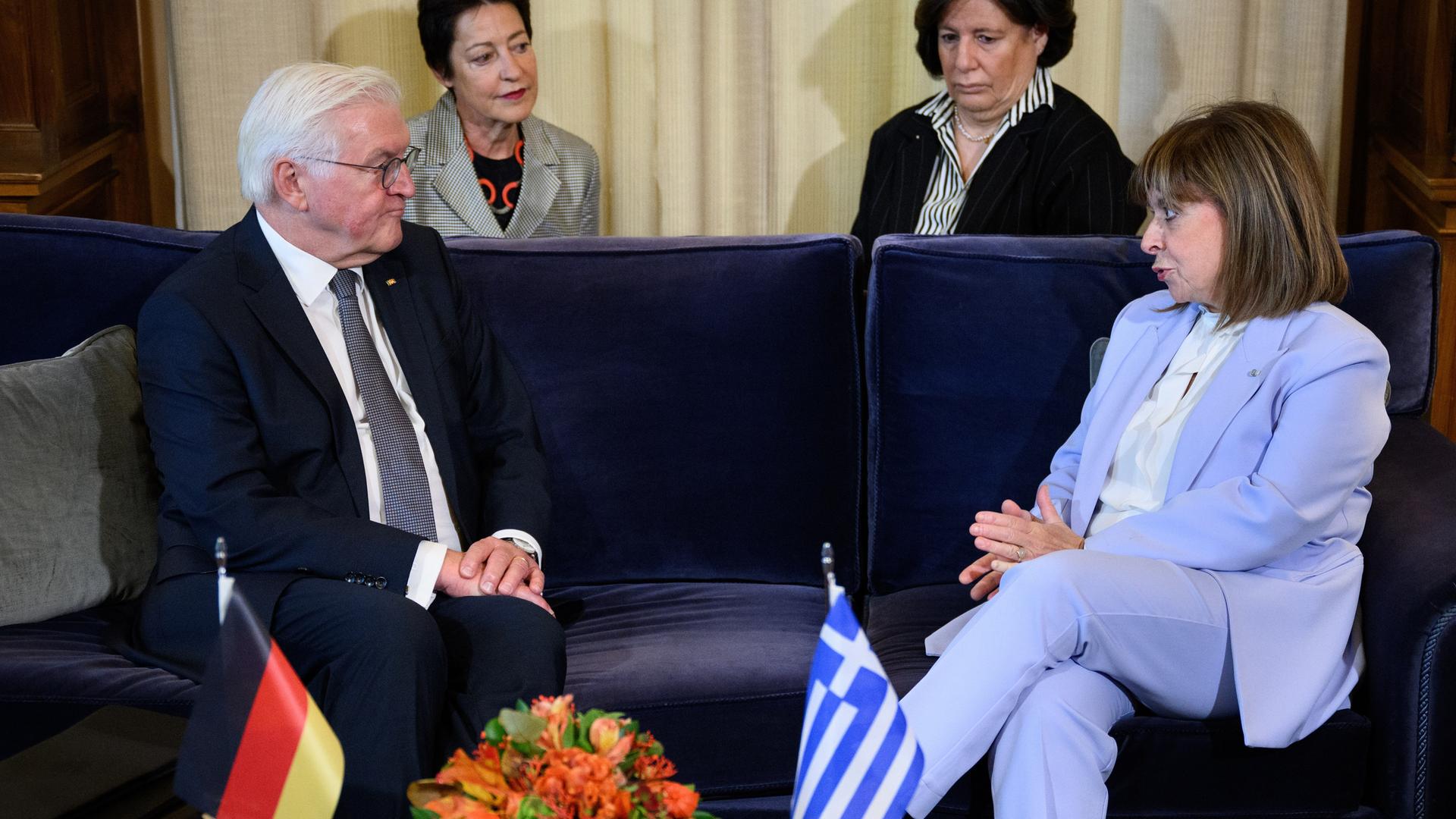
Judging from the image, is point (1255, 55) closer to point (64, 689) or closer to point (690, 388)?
point (690, 388)

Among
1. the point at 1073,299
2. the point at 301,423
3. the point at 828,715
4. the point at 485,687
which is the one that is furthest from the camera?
the point at 1073,299

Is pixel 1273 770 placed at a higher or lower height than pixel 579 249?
lower

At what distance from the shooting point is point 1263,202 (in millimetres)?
2025

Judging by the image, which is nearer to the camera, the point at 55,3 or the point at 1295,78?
the point at 55,3

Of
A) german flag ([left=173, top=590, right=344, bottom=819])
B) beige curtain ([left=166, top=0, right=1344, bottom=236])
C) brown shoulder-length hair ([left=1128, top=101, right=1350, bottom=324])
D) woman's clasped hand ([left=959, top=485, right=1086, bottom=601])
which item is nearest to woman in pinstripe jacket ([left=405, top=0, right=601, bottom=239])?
beige curtain ([left=166, top=0, right=1344, bottom=236])

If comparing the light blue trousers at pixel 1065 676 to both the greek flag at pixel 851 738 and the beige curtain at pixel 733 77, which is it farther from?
the beige curtain at pixel 733 77

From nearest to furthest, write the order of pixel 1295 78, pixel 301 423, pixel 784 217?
pixel 301 423
pixel 1295 78
pixel 784 217

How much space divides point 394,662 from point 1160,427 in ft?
3.79

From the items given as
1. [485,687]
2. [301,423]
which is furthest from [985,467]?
[301,423]

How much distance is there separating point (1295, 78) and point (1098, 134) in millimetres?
735

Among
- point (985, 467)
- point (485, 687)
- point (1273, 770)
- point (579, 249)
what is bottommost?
point (1273, 770)

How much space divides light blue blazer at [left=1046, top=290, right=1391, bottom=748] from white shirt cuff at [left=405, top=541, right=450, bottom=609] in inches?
36.7

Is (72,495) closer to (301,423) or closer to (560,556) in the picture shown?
(301,423)

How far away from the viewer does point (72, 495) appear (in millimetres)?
2180
